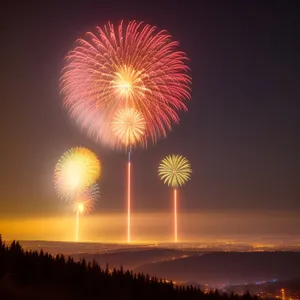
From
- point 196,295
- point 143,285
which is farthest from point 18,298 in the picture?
point 196,295

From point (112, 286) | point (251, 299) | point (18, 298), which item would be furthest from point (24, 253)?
point (251, 299)

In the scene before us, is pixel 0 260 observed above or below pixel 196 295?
above

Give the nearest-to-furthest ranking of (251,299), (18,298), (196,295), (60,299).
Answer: (18,298), (60,299), (251,299), (196,295)

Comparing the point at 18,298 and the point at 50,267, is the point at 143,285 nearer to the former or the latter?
the point at 50,267

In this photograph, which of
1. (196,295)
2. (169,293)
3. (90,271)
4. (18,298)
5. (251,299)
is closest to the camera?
(18,298)

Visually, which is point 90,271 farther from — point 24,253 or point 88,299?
point 88,299

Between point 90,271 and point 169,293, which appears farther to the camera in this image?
point 90,271
